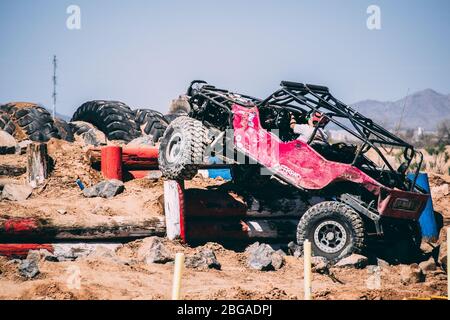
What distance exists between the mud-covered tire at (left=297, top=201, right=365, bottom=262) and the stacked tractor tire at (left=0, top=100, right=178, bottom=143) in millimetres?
9050

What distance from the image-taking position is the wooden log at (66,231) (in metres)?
9.09

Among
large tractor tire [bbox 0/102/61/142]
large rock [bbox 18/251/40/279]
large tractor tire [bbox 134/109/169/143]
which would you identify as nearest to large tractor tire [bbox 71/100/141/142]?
large tractor tire [bbox 134/109/169/143]

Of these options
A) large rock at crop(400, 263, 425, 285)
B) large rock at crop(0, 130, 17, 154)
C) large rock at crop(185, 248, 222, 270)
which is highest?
large rock at crop(0, 130, 17, 154)

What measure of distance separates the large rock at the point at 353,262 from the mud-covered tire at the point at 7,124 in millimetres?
A: 10599

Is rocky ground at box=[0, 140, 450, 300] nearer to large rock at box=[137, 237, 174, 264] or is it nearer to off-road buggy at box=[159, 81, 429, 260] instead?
large rock at box=[137, 237, 174, 264]

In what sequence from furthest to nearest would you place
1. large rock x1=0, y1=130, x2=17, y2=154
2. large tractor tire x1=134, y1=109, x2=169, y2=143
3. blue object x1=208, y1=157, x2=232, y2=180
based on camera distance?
large tractor tire x1=134, y1=109, x2=169, y2=143, large rock x1=0, y1=130, x2=17, y2=154, blue object x1=208, y1=157, x2=232, y2=180

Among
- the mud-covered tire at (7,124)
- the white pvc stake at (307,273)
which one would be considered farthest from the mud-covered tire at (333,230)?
the mud-covered tire at (7,124)

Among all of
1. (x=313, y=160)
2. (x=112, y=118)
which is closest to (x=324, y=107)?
(x=313, y=160)

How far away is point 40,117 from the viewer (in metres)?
16.7

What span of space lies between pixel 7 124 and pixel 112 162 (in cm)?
542

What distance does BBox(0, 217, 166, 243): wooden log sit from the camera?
9.09m
